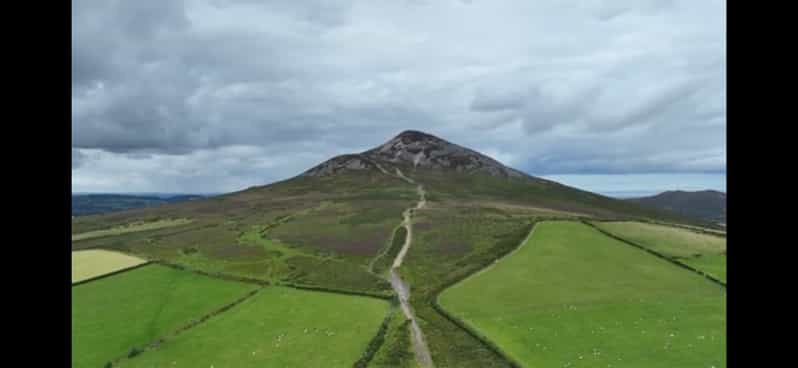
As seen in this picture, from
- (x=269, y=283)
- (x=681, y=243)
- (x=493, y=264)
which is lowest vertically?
(x=269, y=283)

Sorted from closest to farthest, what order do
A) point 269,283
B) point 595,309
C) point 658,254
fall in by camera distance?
point 595,309 < point 269,283 < point 658,254

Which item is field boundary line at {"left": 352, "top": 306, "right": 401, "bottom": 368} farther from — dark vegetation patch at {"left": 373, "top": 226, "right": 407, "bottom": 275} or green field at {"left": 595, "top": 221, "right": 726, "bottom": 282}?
green field at {"left": 595, "top": 221, "right": 726, "bottom": 282}

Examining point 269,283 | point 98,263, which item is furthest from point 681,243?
point 98,263

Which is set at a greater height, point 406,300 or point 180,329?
point 406,300

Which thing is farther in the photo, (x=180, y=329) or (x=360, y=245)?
(x=360, y=245)

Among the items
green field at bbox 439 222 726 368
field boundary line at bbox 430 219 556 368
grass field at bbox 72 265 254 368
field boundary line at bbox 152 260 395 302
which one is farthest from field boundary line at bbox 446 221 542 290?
grass field at bbox 72 265 254 368

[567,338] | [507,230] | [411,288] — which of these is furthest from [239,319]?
[507,230]

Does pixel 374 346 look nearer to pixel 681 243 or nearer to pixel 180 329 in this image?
pixel 180 329

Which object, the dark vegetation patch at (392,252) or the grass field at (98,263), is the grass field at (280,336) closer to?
the dark vegetation patch at (392,252)

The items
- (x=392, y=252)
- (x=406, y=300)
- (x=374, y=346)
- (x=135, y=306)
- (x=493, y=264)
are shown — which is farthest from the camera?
(x=392, y=252)
